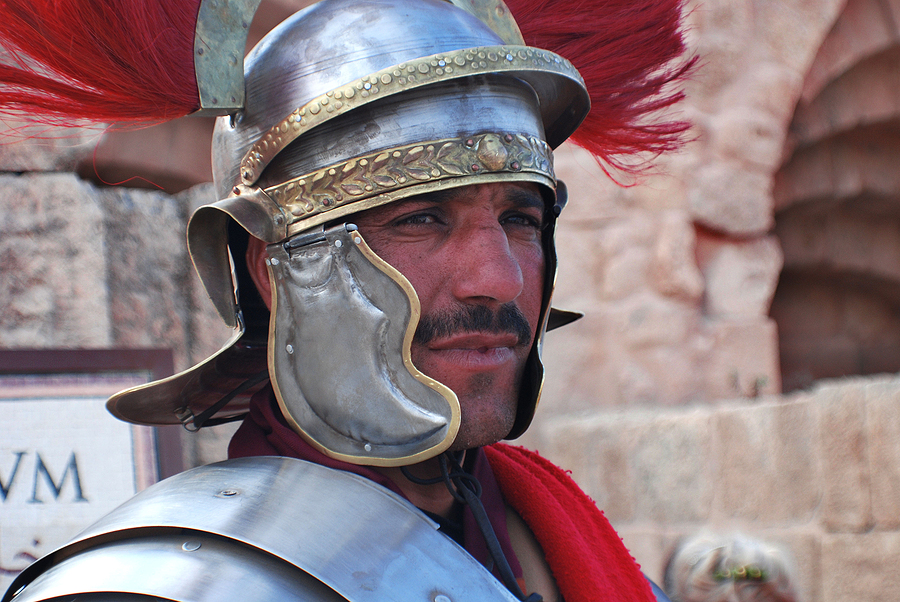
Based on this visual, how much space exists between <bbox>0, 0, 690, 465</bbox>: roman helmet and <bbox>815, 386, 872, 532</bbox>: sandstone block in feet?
3.52

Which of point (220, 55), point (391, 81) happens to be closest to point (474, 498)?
point (391, 81)

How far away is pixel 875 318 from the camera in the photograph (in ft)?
11.5

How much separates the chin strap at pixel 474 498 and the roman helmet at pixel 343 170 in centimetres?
12

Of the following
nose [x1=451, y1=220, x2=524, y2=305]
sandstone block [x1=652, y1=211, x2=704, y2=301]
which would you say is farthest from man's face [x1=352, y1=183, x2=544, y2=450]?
sandstone block [x1=652, y1=211, x2=704, y2=301]

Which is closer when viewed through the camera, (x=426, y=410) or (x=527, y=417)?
(x=426, y=410)

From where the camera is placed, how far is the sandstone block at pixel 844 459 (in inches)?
72.7

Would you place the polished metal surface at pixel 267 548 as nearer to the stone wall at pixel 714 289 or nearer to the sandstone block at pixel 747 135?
the stone wall at pixel 714 289

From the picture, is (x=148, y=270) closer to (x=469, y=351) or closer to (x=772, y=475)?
(x=469, y=351)

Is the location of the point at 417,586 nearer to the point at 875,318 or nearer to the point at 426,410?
the point at 426,410

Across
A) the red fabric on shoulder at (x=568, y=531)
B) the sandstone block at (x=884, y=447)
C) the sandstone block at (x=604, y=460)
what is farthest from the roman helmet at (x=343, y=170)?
the sandstone block at (x=604, y=460)

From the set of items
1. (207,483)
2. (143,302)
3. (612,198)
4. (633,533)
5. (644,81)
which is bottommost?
(633,533)

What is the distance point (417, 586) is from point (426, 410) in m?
0.21

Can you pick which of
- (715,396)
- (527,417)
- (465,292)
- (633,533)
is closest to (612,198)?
(715,396)

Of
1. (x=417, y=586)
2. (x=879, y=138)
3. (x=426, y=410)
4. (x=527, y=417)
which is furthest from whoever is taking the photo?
(x=879, y=138)
